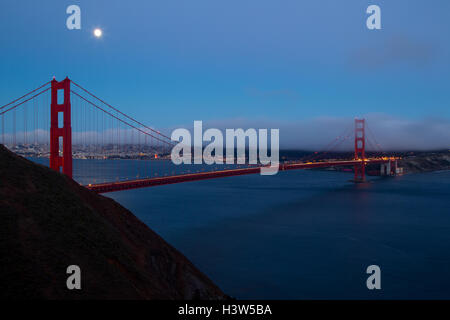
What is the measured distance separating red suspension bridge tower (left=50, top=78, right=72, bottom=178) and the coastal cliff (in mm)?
4187

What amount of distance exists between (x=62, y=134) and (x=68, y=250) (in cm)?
984

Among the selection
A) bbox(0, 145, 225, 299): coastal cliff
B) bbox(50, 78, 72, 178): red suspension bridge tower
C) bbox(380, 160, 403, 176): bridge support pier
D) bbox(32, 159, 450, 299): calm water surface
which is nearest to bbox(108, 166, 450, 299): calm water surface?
bbox(32, 159, 450, 299): calm water surface

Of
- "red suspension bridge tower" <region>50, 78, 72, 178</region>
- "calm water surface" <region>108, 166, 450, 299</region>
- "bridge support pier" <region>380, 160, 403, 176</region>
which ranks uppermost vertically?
"red suspension bridge tower" <region>50, 78, 72, 178</region>

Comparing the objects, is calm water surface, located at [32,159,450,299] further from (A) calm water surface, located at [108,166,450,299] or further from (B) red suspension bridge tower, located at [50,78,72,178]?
(B) red suspension bridge tower, located at [50,78,72,178]

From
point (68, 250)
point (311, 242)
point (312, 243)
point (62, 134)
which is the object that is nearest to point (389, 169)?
point (311, 242)

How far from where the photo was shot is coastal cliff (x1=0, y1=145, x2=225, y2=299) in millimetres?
5543

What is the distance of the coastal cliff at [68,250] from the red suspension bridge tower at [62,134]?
419 centimetres

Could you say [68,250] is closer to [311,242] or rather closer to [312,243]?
[312,243]
